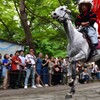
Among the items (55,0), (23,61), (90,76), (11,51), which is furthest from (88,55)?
(55,0)

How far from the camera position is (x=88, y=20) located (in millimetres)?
10586

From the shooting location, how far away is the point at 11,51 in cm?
2162

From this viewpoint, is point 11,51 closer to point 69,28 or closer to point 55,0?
point 69,28

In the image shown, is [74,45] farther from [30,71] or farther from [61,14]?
[30,71]

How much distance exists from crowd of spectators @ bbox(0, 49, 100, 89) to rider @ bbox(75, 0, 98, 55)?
527cm

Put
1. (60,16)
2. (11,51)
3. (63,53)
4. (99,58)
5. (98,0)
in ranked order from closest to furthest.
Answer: (60,16), (99,58), (98,0), (11,51), (63,53)

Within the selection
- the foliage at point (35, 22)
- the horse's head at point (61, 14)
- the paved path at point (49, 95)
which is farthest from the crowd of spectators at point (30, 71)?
the foliage at point (35, 22)

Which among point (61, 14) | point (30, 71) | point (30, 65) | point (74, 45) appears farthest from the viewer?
point (30, 71)

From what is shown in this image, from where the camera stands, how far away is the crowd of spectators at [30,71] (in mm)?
18234

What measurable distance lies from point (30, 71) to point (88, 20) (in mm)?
8920

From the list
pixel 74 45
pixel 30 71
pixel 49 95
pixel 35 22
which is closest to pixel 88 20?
pixel 74 45

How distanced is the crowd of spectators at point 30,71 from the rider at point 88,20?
527 centimetres

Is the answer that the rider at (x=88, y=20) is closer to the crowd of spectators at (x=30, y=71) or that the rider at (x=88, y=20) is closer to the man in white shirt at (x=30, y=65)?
the crowd of spectators at (x=30, y=71)

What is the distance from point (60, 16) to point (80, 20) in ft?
2.43
